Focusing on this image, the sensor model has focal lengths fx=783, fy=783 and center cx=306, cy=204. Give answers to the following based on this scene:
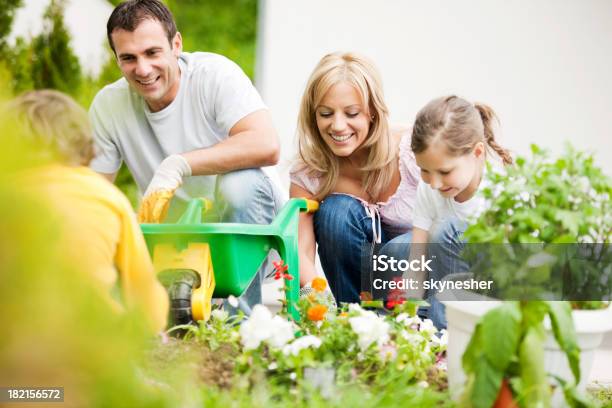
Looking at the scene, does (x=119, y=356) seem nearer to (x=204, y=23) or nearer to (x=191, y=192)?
(x=191, y=192)

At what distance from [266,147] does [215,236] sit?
0.59 m

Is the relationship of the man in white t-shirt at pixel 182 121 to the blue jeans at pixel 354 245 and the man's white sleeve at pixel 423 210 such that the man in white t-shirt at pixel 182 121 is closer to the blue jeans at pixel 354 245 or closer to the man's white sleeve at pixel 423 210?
the blue jeans at pixel 354 245

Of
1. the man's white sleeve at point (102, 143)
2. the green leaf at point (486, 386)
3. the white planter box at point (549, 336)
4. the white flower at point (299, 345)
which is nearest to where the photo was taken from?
the green leaf at point (486, 386)

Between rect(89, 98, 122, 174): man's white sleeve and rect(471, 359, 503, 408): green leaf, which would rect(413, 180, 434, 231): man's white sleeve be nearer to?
rect(89, 98, 122, 174): man's white sleeve

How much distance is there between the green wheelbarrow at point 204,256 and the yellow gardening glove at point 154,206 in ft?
0.29

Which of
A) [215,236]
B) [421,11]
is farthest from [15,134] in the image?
[421,11]

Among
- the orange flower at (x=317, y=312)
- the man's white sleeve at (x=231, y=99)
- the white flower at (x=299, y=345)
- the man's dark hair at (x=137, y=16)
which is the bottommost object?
the white flower at (x=299, y=345)

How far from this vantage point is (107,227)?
1.43 m

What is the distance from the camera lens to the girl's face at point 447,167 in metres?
2.29

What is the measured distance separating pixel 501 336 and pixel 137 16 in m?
1.70

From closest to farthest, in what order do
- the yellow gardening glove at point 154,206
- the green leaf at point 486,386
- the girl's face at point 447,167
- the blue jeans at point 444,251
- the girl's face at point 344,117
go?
the green leaf at point 486,386
the yellow gardening glove at point 154,206
the girl's face at point 447,167
the blue jeans at point 444,251
the girl's face at point 344,117

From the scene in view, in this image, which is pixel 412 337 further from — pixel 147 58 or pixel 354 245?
pixel 147 58

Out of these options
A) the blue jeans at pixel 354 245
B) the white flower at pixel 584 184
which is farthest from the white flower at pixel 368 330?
the blue jeans at pixel 354 245

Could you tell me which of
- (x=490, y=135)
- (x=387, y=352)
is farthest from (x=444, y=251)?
(x=387, y=352)
